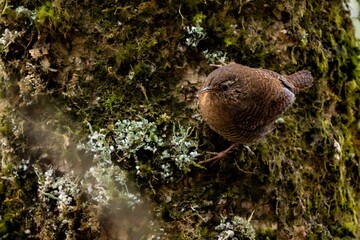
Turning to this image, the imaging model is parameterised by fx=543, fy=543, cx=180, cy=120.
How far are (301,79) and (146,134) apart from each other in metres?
1.02

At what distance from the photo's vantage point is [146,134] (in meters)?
2.98

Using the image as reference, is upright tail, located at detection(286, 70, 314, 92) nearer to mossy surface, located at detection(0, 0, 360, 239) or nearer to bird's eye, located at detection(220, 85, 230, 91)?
mossy surface, located at detection(0, 0, 360, 239)

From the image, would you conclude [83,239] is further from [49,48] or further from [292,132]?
[292,132]

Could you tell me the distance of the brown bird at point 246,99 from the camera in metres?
3.08

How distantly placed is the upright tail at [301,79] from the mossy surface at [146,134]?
0.12 metres

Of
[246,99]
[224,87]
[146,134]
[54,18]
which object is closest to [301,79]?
[246,99]

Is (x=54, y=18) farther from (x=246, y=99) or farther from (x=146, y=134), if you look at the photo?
(x=246, y=99)

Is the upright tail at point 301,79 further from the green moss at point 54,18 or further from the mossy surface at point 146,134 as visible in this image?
the green moss at point 54,18

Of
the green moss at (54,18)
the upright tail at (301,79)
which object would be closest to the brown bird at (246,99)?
the upright tail at (301,79)

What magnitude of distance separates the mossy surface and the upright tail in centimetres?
12

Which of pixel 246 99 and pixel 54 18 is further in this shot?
pixel 246 99

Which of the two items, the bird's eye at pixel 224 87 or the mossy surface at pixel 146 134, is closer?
A: the mossy surface at pixel 146 134

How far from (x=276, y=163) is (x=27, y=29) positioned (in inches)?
64.4

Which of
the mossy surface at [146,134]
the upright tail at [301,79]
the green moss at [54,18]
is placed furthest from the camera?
the upright tail at [301,79]
